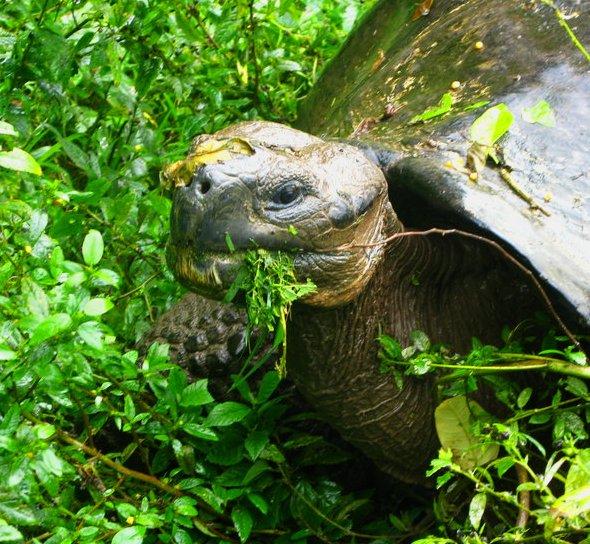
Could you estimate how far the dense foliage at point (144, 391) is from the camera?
1995 millimetres

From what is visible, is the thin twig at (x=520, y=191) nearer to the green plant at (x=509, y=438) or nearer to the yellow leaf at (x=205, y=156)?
the green plant at (x=509, y=438)

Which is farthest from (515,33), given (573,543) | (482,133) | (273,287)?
(573,543)

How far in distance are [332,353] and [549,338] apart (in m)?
0.53

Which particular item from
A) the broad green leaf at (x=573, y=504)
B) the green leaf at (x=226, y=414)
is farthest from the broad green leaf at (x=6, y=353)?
the broad green leaf at (x=573, y=504)

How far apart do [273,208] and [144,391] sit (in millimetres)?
754

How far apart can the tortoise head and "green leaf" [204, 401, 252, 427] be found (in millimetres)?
493

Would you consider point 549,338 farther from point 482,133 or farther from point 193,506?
point 193,506

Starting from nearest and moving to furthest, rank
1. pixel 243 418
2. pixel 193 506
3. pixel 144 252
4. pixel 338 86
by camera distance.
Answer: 1. pixel 193 506
2. pixel 243 418
3. pixel 144 252
4. pixel 338 86

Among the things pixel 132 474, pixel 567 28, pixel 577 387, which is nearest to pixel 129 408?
pixel 132 474

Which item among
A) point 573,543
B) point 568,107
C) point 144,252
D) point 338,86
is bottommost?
point 573,543

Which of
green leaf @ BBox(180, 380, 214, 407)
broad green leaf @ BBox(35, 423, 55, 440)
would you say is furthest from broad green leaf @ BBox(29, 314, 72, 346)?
green leaf @ BBox(180, 380, 214, 407)

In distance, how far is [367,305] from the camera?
7.98ft

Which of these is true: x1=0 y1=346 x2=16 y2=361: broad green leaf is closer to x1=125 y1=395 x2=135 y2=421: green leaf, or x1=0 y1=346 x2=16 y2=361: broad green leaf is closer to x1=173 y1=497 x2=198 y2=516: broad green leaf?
x1=125 y1=395 x2=135 y2=421: green leaf

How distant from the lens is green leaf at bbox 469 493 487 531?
6.64 feet
